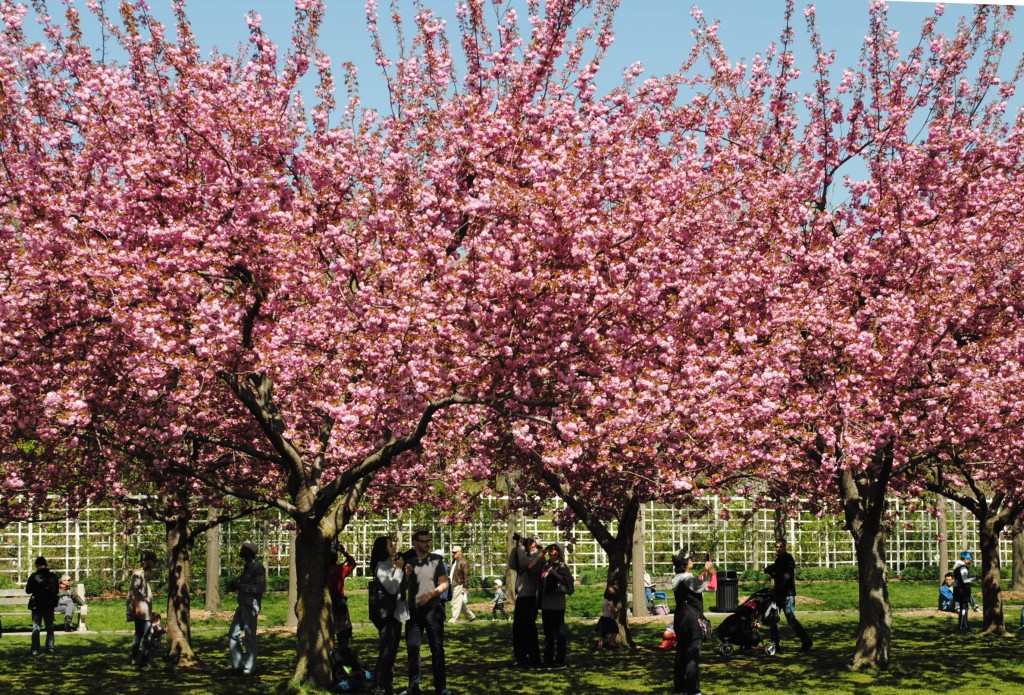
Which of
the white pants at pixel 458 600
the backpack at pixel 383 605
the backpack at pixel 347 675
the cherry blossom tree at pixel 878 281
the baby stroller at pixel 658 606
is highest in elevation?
the cherry blossom tree at pixel 878 281

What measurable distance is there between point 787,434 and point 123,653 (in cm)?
1221

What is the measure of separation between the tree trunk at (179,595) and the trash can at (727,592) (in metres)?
11.5

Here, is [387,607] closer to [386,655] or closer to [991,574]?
[386,655]

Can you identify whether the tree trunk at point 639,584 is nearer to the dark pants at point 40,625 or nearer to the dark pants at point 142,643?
the dark pants at point 142,643

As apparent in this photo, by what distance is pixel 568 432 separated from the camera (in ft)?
42.8

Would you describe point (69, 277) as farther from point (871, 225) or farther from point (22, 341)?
point (871, 225)

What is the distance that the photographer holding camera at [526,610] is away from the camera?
736 inches

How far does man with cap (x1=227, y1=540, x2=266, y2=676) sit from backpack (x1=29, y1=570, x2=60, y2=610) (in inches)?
202

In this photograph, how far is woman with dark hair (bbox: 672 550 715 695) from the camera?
48.6ft

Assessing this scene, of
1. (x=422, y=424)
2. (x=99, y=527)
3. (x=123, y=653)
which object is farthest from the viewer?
(x=99, y=527)

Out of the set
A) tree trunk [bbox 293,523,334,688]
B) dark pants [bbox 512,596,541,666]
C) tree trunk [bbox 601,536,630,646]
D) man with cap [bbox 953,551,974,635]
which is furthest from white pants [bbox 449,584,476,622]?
Result: tree trunk [bbox 293,523,334,688]

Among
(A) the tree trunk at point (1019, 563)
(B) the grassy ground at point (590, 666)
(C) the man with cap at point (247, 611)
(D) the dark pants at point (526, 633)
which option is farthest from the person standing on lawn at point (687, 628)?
(A) the tree trunk at point (1019, 563)

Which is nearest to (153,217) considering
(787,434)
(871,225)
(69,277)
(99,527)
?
(69,277)

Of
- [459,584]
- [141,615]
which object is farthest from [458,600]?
[141,615]
